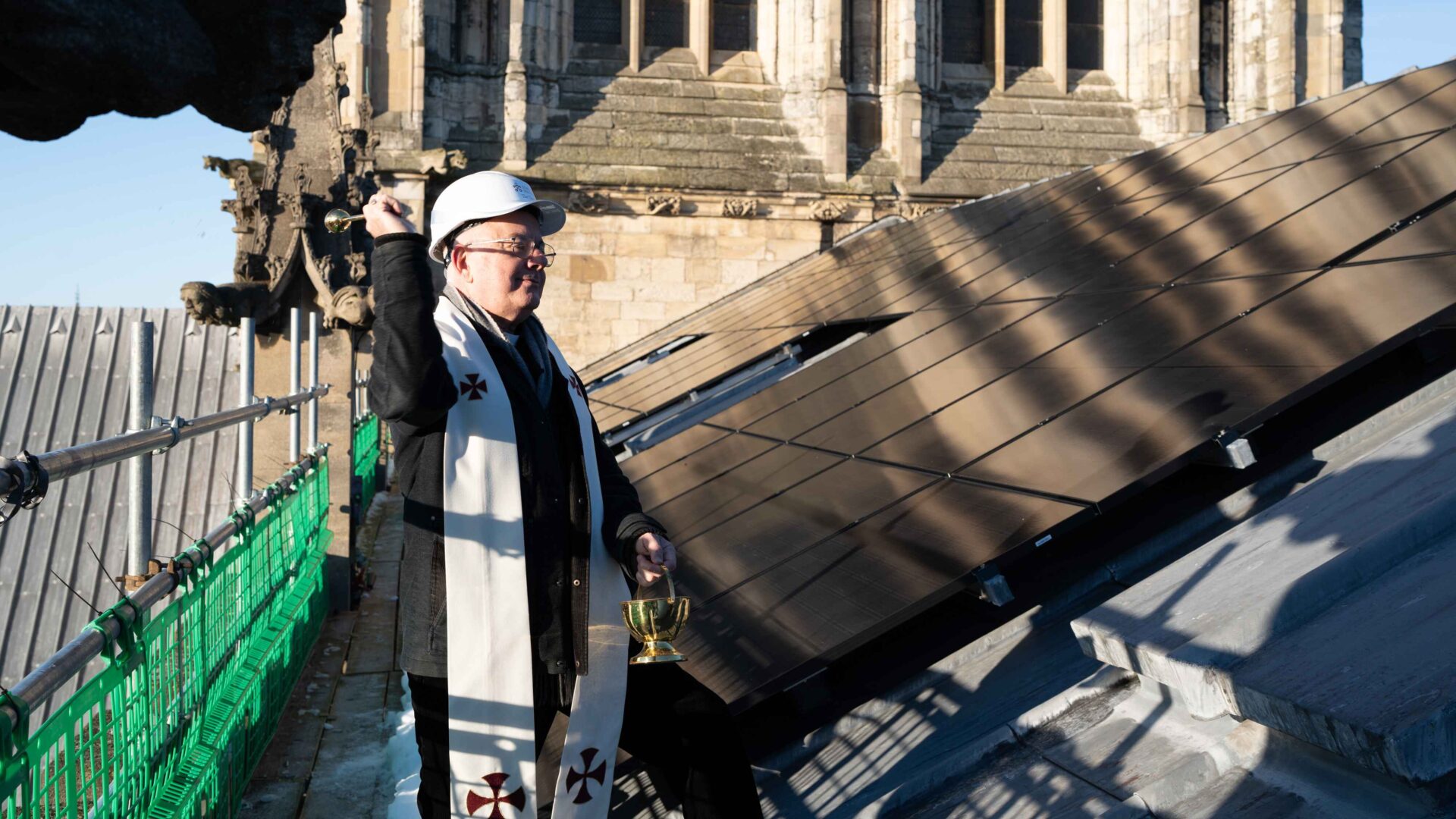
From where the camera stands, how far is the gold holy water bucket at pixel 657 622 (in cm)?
261

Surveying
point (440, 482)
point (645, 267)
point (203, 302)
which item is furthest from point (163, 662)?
point (645, 267)

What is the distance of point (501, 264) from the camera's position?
275 cm

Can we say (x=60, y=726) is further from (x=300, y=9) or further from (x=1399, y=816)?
(x=1399, y=816)

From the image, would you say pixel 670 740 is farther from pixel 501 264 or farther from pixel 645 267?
pixel 645 267

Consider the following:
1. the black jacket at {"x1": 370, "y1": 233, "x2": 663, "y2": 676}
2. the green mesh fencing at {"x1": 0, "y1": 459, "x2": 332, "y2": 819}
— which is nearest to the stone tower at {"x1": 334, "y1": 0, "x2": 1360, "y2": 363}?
the green mesh fencing at {"x1": 0, "y1": 459, "x2": 332, "y2": 819}

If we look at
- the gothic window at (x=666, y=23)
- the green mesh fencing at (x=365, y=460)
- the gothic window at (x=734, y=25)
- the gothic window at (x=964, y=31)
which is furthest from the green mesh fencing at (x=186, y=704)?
the gothic window at (x=964, y=31)

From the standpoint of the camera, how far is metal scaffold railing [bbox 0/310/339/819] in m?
2.35

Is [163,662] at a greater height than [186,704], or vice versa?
[163,662]

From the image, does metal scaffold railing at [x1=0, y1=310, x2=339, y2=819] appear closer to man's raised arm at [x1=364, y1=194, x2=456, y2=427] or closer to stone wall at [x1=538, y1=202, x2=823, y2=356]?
man's raised arm at [x1=364, y1=194, x2=456, y2=427]

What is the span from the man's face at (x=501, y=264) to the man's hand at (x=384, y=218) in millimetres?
154

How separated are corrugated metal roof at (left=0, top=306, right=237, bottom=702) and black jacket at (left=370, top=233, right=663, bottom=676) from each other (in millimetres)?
5855

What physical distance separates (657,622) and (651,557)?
150mm

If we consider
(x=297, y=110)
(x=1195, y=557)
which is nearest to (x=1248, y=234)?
(x=1195, y=557)

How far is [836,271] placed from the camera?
12570 millimetres
